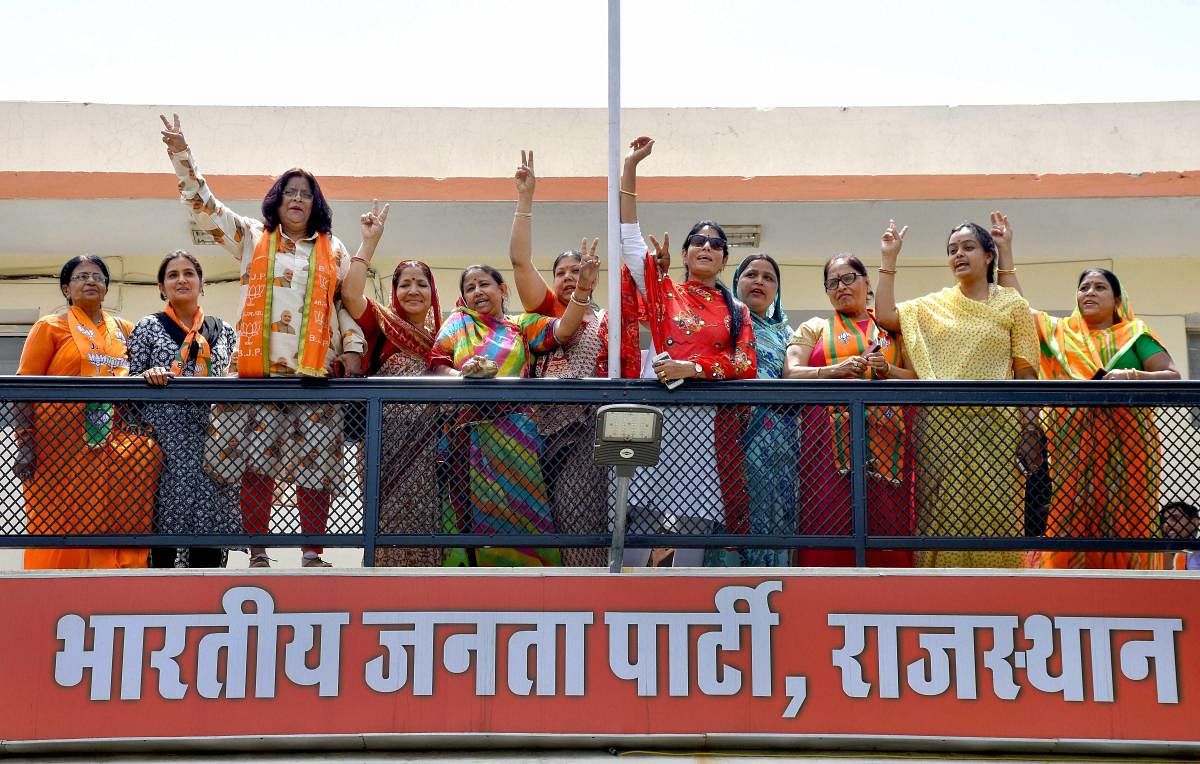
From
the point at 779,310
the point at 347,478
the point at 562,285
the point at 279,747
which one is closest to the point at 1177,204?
the point at 779,310

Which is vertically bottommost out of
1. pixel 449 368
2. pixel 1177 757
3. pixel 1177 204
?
pixel 1177 757

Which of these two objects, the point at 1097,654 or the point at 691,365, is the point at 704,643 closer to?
the point at 691,365

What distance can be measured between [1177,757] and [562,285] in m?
3.08

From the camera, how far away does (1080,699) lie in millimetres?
4793

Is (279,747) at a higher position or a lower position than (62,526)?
lower

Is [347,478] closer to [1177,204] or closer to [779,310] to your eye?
[779,310]

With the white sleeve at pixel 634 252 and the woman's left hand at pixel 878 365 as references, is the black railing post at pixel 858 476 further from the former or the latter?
the white sleeve at pixel 634 252

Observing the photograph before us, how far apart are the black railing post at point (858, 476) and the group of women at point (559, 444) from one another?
7cm

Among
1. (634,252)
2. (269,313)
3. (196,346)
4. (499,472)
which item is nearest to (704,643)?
(499,472)

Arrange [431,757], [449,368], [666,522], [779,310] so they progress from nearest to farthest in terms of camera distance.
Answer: [431,757] < [666,522] < [449,368] < [779,310]

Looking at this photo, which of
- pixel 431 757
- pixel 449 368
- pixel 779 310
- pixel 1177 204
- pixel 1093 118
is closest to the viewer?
pixel 431 757

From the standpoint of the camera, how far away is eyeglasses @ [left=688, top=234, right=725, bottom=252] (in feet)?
18.6

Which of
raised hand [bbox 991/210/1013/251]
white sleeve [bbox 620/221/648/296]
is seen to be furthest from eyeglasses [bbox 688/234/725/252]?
raised hand [bbox 991/210/1013/251]

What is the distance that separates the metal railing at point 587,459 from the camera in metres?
5.14
